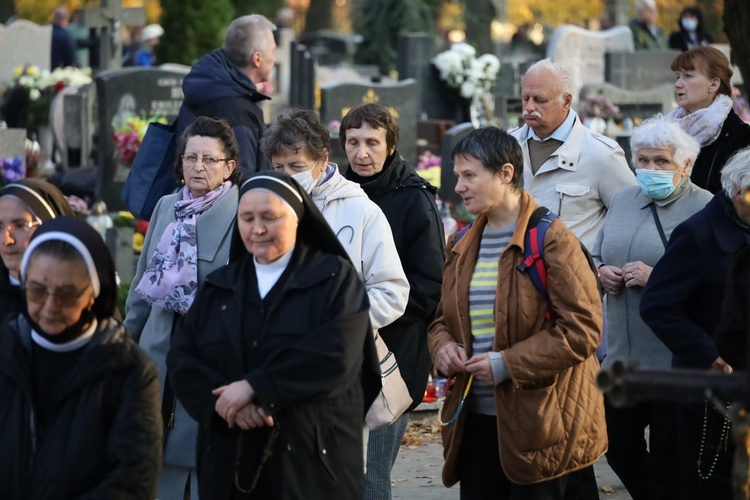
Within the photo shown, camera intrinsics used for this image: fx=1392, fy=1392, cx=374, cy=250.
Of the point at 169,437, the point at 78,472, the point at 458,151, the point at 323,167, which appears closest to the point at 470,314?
the point at 458,151

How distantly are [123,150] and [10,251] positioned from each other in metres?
7.93

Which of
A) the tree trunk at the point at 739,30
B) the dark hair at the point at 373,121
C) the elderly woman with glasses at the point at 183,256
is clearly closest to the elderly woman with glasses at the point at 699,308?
the tree trunk at the point at 739,30

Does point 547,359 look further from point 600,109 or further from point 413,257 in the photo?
point 600,109

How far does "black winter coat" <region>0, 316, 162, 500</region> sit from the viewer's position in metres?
3.68

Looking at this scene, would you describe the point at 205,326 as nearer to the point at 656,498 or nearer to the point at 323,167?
the point at 323,167

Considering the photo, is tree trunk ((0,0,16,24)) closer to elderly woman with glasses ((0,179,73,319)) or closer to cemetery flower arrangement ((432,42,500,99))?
cemetery flower arrangement ((432,42,500,99))

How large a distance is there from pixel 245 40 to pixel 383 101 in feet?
32.4

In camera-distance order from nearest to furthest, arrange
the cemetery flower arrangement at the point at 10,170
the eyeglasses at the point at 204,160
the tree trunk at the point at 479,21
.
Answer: the eyeglasses at the point at 204,160
the cemetery flower arrangement at the point at 10,170
the tree trunk at the point at 479,21

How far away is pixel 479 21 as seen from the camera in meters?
33.1

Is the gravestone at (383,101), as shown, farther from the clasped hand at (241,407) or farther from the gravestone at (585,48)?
the clasped hand at (241,407)

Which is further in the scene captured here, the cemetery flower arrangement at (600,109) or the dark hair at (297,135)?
the cemetery flower arrangement at (600,109)

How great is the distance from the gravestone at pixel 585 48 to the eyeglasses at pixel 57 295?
20.8 meters

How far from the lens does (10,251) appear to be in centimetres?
457

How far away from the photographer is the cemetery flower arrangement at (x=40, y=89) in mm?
19391
